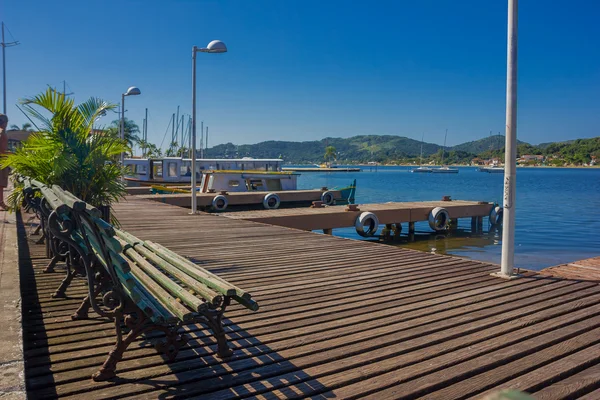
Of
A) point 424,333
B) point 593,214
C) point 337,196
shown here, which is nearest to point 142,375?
point 424,333

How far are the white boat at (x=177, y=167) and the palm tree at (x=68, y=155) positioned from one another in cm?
2354

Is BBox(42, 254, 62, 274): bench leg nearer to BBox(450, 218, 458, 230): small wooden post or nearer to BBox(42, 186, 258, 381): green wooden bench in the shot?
BBox(42, 186, 258, 381): green wooden bench

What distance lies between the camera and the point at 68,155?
6512 millimetres

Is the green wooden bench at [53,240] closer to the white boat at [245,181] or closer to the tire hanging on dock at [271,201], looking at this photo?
the tire hanging on dock at [271,201]

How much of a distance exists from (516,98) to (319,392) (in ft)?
16.0

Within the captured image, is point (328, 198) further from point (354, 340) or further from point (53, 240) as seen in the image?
point (354, 340)

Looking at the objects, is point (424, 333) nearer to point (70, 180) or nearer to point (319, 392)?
point (319, 392)

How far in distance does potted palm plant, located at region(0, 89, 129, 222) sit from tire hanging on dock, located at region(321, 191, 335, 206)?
68.9 ft

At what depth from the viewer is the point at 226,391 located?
318cm

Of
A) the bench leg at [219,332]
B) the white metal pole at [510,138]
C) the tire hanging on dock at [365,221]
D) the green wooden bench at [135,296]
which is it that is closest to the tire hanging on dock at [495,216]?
the tire hanging on dock at [365,221]

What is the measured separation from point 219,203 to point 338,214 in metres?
6.84

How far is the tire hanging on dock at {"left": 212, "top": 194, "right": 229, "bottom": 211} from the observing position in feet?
70.2

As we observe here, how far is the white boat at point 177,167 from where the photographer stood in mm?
30609

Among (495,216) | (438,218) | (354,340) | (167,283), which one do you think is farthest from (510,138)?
(495,216)
